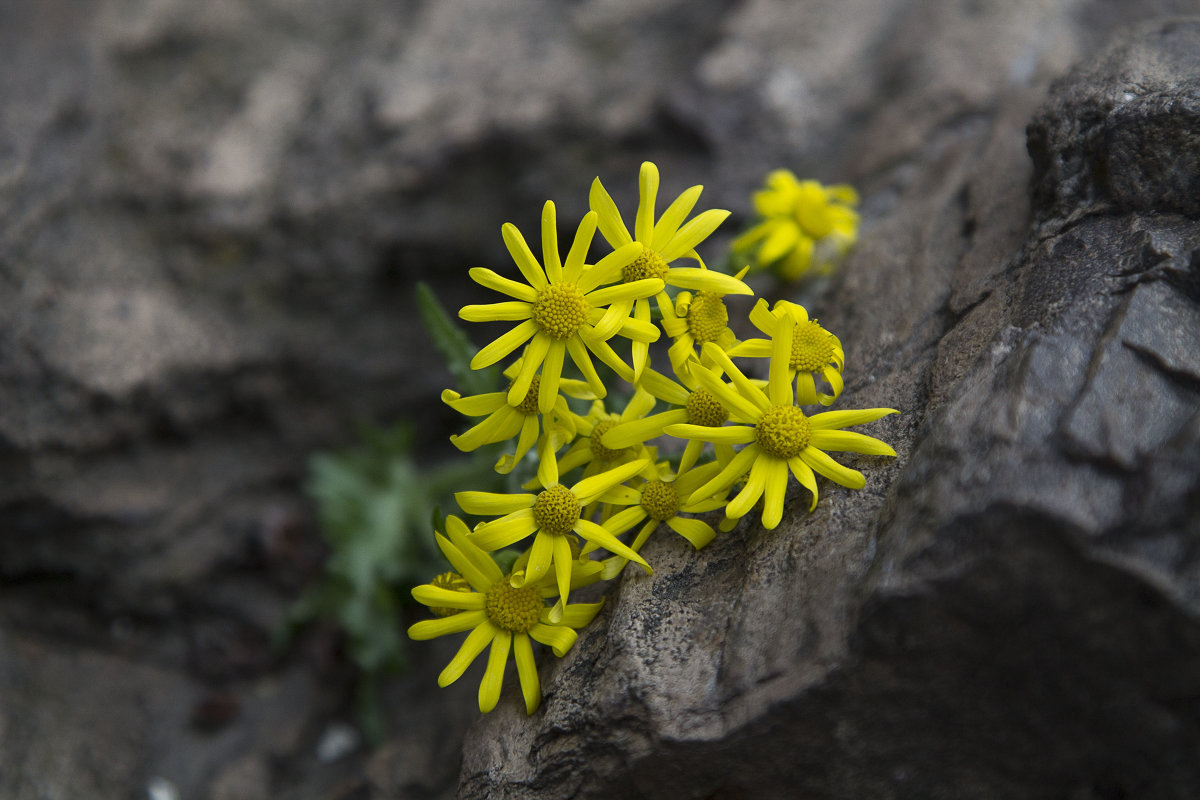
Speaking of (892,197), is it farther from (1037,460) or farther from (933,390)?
(1037,460)

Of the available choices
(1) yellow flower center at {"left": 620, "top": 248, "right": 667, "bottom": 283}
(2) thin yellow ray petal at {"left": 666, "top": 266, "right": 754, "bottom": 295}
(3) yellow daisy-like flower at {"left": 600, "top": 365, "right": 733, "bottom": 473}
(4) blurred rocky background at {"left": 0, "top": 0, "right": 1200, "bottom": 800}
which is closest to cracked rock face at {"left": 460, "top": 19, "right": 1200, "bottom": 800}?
(4) blurred rocky background at {"left": 0, "top": 0, "right": 1200, "bottom": 800}

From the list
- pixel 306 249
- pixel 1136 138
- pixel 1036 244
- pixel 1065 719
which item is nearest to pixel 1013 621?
pixel 1065 719

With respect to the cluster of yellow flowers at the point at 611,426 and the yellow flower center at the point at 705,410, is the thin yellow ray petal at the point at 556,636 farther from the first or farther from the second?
the yellow flower center at the point at 705,410

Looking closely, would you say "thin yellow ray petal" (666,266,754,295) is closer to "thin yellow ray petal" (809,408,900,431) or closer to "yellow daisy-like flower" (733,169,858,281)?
"thin yellow ray petal" (809,408,900,431)

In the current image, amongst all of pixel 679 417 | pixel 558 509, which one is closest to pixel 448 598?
pixel 558 509

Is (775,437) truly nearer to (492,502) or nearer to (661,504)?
(661,504)

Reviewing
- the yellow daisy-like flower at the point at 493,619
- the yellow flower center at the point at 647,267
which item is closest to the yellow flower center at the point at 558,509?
the yellow daisy-like flower at the point at 493,619
